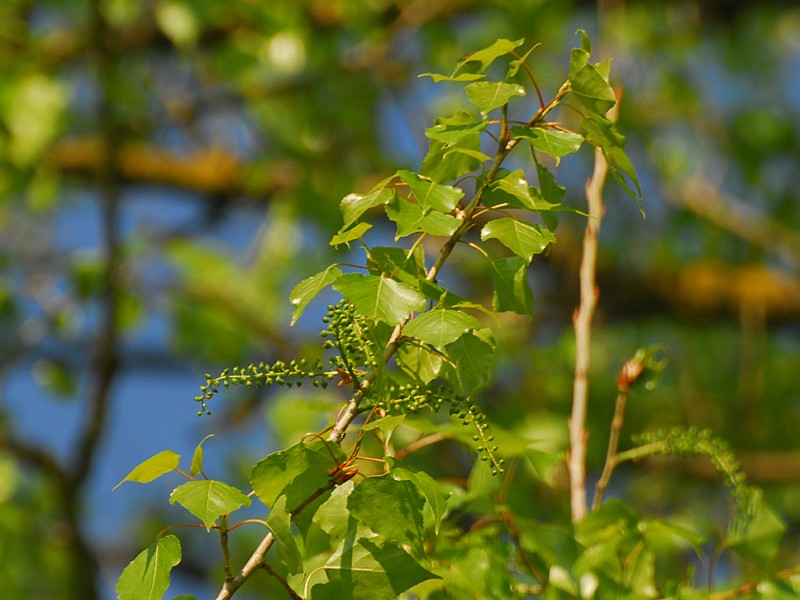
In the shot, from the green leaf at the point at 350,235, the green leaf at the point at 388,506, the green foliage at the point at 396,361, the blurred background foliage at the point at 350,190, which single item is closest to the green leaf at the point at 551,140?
the green foliage at the point at 396,361

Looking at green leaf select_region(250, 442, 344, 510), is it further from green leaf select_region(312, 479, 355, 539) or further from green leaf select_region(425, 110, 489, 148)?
green leaf select_region(425, 110, 489, 148)

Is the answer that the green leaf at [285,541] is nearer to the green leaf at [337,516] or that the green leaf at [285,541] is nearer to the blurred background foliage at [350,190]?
the green leaf at [337,516]

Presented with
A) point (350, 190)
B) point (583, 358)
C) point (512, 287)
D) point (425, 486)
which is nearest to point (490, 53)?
point (512, 287)

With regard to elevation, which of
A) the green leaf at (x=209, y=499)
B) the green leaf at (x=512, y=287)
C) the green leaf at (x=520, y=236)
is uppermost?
the green leaf at (x=520, y=236)

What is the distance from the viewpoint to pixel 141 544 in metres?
3.70

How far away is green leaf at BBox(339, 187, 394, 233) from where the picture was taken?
2.08 ft

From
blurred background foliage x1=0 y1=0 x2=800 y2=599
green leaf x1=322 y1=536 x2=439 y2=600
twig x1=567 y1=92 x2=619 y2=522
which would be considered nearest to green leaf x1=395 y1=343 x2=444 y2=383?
green leaf x1=322 y1=536 x2=439 y2=600

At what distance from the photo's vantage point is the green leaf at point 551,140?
25.0 inches

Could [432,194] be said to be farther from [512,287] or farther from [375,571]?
[375,571]

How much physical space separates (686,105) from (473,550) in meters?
3.40

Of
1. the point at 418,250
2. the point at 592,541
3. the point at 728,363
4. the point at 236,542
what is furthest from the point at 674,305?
the point at 418,250

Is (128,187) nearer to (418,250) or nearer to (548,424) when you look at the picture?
(548,424)

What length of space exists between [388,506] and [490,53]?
30 cm

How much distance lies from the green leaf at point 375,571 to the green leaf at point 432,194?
0.21 meters
